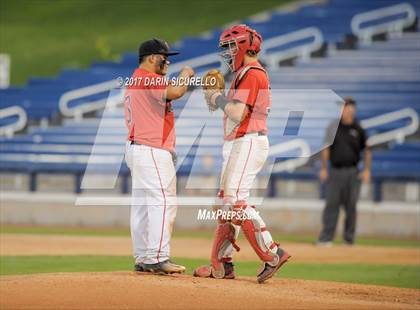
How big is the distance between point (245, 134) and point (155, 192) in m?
0.96

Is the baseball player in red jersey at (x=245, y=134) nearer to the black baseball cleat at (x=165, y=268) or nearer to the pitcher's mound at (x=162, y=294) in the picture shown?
the pitcher's mound at (x=162, y=294)

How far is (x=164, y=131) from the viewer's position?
32.7ft

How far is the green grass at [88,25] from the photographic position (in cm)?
3775

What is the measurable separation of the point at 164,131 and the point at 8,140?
14.2 metres

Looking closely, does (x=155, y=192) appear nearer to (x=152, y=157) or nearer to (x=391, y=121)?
(x=152, y=157)

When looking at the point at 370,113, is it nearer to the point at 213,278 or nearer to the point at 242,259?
the point at 242,259

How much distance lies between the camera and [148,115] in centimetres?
996

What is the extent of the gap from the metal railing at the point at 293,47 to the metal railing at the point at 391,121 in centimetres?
428

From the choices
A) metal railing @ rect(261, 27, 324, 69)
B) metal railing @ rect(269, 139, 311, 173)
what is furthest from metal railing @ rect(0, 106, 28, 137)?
metal railing @ rect(269, 139, 311, 173)

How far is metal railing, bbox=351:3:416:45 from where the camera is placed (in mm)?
25922

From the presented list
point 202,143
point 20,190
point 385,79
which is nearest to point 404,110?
A: point 385,79

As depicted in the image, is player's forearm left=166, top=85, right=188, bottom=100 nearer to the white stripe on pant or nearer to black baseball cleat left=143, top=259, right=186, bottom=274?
the white stripe on pant

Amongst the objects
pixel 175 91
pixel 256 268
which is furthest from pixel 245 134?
pixel 256 268

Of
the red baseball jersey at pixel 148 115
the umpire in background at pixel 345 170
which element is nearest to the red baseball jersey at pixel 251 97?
A: the red baseball jersey at pixel 148 115
